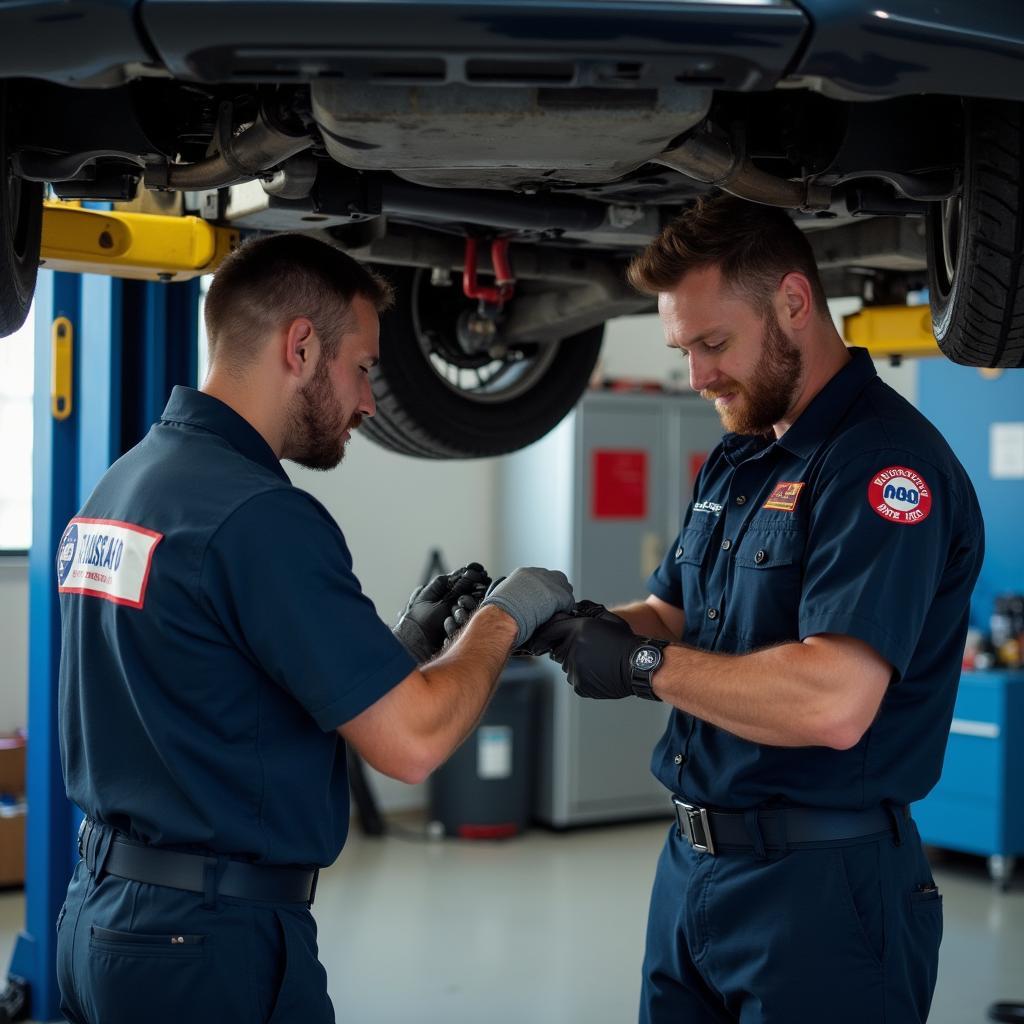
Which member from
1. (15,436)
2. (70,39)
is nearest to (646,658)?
(70,39)

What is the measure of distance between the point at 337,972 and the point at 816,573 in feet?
8.94

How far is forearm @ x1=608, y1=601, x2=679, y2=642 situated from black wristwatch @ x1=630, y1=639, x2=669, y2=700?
0.37 meters

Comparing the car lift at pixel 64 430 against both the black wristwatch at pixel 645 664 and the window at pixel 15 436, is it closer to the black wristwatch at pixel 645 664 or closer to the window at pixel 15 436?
the black wristwatch at pixel 645 664

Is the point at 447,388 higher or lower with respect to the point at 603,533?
higher

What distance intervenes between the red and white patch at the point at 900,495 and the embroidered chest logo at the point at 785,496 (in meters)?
0.14

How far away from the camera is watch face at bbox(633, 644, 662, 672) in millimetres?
1694

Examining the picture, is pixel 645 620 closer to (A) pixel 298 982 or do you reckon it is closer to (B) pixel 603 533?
(A) pixel 298 982

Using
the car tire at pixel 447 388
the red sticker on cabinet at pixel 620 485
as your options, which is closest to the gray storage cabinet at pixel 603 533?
the red sticker on cabinet at pixel 620 485

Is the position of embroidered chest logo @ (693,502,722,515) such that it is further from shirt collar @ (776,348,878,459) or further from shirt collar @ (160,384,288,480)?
shirt collar @ (160,384,288,480)

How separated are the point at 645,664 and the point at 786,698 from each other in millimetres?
212

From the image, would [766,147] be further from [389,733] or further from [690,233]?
[389,733]

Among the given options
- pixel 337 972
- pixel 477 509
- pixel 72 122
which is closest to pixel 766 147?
pixel 72 122

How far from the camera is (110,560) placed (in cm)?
151

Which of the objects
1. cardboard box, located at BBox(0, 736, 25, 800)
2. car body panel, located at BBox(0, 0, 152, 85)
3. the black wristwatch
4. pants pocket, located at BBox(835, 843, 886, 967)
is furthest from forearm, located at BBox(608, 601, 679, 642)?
cardboard box, located at BBox(0, 736, 25, 800)
